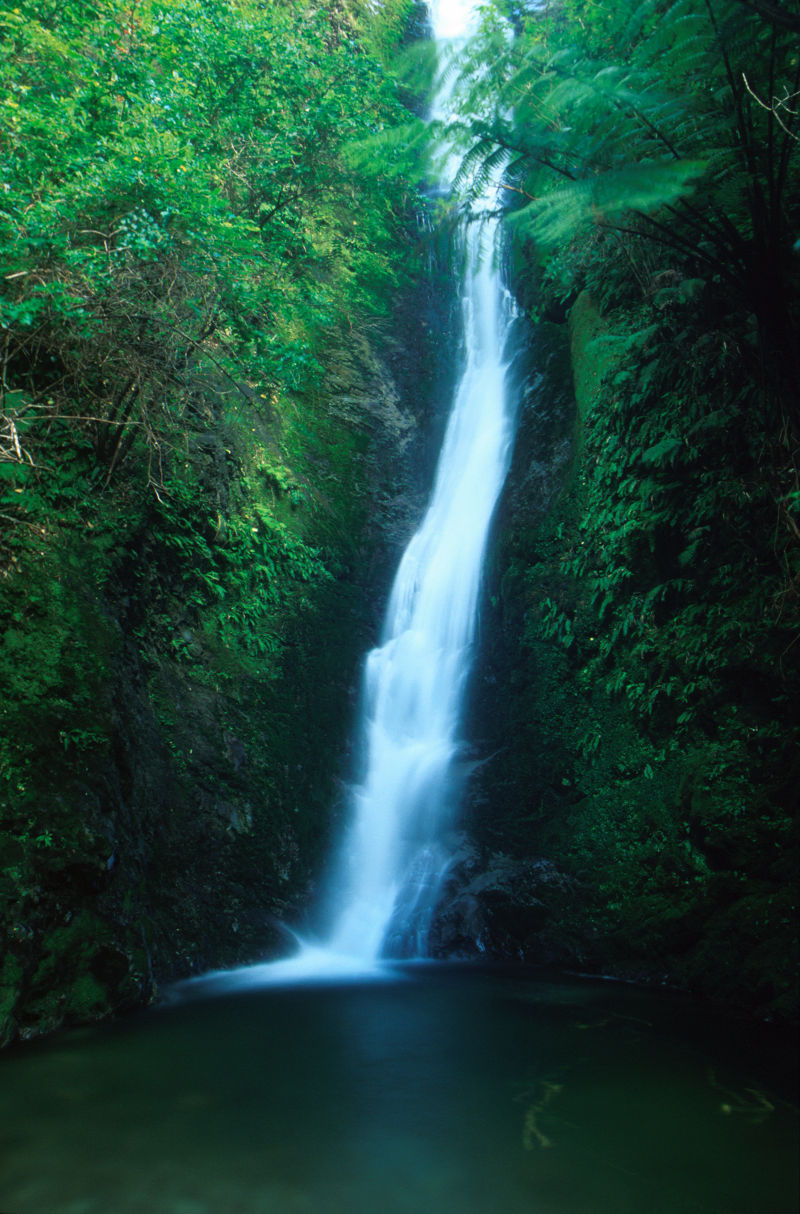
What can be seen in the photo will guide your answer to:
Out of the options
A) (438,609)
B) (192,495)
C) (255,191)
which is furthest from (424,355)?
(192,495)

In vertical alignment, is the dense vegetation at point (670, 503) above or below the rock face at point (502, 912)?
above

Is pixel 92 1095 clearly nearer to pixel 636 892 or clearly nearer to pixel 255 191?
pixel 636 892

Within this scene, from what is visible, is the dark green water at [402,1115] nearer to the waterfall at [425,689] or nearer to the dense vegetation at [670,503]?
the dense vegetation at [670,503]

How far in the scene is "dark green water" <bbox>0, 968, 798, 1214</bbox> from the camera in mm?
2748

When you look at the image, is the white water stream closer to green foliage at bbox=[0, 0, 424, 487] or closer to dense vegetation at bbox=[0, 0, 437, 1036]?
dense vegetation at bbox=[0, 0, 437, 1036]


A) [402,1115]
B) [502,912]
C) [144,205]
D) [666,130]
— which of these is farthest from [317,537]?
[402,1115]

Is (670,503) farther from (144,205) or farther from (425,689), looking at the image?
(144,205)

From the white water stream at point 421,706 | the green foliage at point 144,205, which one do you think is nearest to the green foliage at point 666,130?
the white water stream at point 421,706

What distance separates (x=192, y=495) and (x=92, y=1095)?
19.4ft

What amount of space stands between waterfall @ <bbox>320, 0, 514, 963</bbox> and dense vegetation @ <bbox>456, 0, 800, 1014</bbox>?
41.6 inches

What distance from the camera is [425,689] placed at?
32.4 feet

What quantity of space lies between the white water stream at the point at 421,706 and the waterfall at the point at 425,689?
16mm

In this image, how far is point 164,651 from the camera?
7.08 metres

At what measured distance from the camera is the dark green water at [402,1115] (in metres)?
2.75
